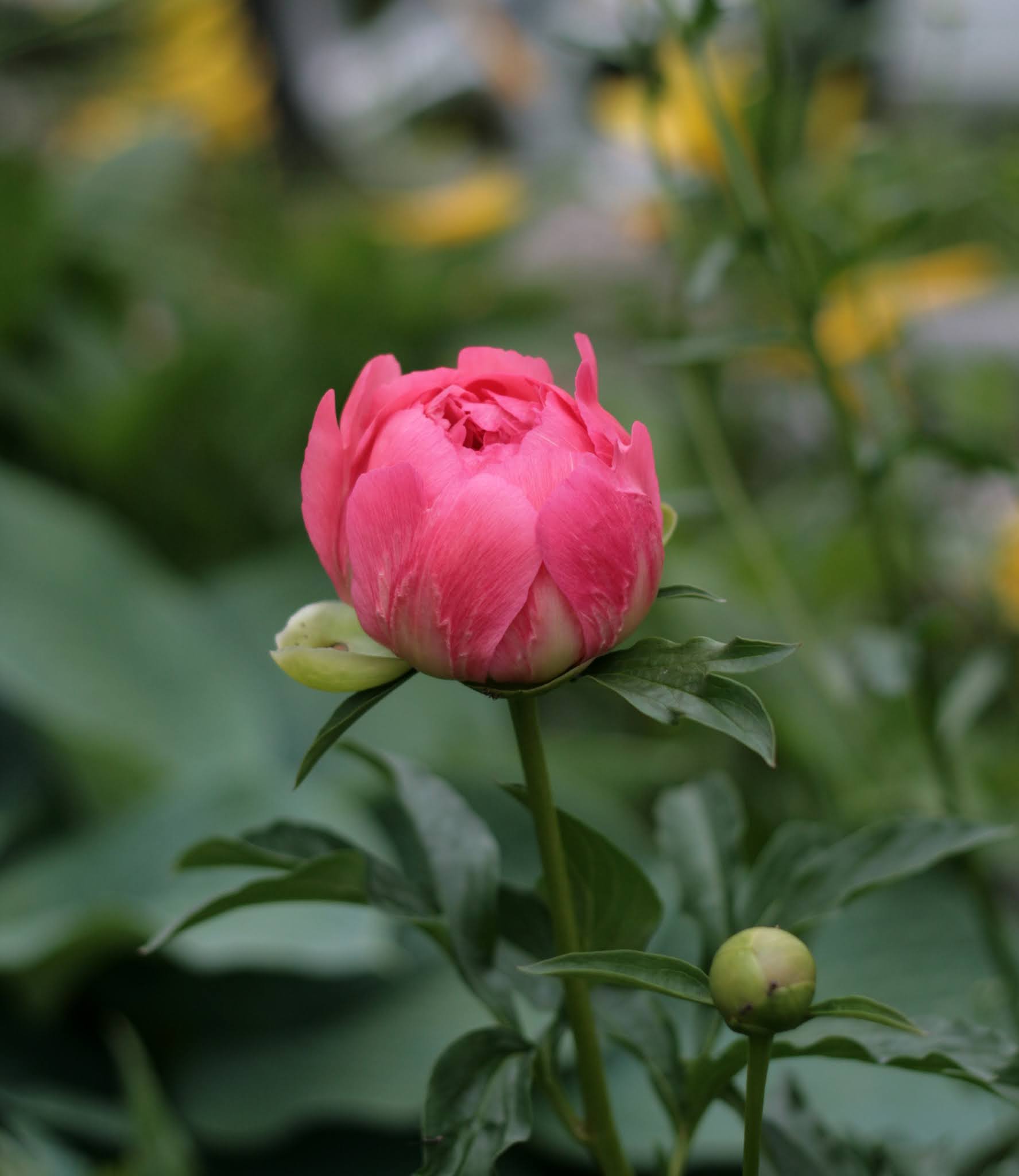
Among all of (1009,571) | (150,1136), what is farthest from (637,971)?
(1009,571)

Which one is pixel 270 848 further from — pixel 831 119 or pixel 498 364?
pixel 831 119

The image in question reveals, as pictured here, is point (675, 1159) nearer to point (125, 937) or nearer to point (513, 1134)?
point (513, 1134)

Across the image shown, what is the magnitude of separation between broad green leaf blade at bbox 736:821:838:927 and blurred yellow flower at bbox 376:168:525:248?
133cm

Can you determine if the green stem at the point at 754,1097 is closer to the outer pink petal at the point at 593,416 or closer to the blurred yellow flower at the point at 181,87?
the outer pink petal at the point at 593,416

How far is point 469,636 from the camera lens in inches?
9.2

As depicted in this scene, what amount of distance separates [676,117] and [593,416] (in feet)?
2.83

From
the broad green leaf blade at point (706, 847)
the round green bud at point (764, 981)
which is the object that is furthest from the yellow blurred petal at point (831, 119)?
the round green bud at point (764, 981)

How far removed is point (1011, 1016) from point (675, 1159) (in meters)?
0.25

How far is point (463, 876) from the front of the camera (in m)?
0.30

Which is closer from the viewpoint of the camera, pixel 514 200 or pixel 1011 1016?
pixel 1011 1016

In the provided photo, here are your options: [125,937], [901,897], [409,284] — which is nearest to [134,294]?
[409,284]

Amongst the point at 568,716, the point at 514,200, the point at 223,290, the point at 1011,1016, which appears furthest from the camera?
the point at 223,290

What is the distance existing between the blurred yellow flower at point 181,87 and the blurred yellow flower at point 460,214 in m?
0.55

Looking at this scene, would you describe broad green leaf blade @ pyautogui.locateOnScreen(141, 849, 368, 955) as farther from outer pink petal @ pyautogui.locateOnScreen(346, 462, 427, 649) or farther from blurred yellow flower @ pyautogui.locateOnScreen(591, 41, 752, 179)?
blurred yellow flower @ pyautogui.locateOnScreen(591, 41, 752, 179)
